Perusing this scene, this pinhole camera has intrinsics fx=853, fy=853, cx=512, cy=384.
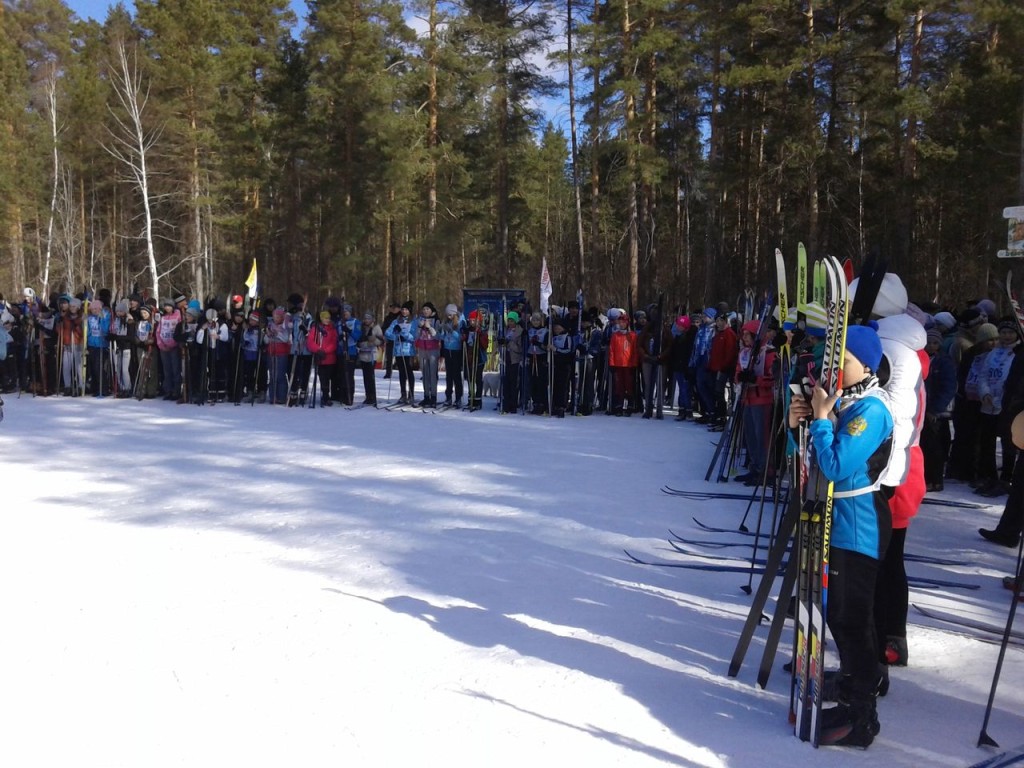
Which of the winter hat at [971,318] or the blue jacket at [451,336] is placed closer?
the winter hat at [971,318]

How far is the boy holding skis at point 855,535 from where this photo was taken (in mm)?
3246

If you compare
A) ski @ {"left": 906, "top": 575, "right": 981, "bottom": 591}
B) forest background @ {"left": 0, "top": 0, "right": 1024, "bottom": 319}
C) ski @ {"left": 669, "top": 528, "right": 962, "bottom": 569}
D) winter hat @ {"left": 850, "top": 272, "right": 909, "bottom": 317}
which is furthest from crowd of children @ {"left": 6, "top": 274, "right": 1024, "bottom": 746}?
forest background @ {"left": 0, "top": 0, "right": 1024, "bottom": 319}

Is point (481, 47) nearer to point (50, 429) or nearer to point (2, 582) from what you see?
point (50, 429)

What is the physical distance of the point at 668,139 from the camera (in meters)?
30.7

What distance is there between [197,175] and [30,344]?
16595 mm

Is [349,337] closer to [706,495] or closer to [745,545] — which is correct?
[706,495]

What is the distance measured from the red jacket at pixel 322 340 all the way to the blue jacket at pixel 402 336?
3.33 feet

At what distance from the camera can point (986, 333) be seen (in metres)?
8.95

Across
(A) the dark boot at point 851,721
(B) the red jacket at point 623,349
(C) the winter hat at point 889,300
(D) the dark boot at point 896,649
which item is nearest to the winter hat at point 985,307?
(B) the red jacket at point 623,349

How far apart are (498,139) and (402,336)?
50.2 ft

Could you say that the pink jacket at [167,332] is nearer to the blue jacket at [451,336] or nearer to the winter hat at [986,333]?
the blue jacket at [451,336]

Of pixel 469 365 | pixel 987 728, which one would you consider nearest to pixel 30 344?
pixel 469 365

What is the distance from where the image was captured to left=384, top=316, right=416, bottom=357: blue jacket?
49.6ft

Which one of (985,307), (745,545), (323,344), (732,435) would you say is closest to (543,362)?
(323,344)
